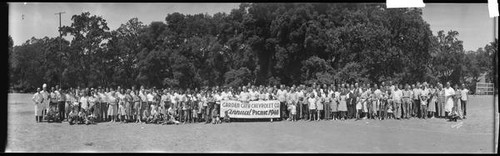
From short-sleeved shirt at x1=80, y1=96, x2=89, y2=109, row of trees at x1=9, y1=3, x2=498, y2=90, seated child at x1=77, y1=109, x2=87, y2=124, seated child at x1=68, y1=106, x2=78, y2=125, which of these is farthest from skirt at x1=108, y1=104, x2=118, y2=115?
row of trees at x1=9, y1=3, x2=498, y2=90

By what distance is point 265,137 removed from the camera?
46.2ft

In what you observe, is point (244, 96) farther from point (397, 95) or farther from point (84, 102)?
point (84, 102)

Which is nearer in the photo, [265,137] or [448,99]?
[265,137]

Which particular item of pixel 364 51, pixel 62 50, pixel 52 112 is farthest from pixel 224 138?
pixel 364 51

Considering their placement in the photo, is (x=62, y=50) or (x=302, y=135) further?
(x=62, y=50)

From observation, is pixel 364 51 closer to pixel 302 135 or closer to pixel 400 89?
pixel 400 89

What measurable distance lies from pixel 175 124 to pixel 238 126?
2.18 metres

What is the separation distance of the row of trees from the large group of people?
2.04m

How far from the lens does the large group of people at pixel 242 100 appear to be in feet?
54.6

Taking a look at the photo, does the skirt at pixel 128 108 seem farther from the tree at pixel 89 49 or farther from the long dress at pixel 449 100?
the long dress at pixel 449 100

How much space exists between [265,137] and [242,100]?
3.05 metres

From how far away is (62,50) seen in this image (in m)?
19.4

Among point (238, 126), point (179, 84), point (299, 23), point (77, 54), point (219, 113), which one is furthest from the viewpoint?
point (179, 84)

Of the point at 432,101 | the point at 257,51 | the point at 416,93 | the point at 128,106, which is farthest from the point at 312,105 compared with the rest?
the point at 257,51
